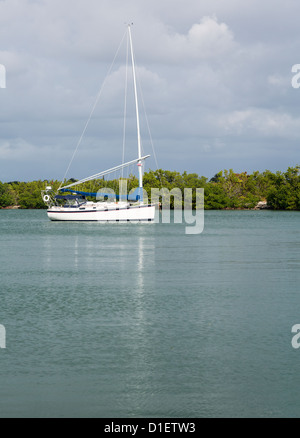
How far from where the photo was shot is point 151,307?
18906mm

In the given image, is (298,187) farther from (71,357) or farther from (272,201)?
(71,357)

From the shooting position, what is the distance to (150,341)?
1456cm

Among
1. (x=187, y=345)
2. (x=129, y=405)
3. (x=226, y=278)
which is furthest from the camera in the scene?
(x=226, y=278)

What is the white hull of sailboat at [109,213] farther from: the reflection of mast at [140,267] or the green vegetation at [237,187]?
the green vegetation at [237,187]

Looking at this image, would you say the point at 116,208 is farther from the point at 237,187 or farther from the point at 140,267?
the point at 237,187

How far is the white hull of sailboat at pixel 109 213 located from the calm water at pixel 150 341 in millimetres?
40035

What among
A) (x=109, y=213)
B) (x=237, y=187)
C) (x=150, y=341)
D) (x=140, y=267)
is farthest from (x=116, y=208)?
(x=237, y=187)

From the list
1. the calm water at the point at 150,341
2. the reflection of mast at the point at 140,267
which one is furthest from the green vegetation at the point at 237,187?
the calm water at the point at 150,341

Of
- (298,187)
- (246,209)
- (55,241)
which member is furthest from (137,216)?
(246,209)

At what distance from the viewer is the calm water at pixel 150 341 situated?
1052 cm

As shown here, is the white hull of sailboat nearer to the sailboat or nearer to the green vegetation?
the sailboat

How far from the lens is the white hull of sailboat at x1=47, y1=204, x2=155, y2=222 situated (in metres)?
70.3

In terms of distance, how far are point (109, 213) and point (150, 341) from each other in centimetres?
5698
